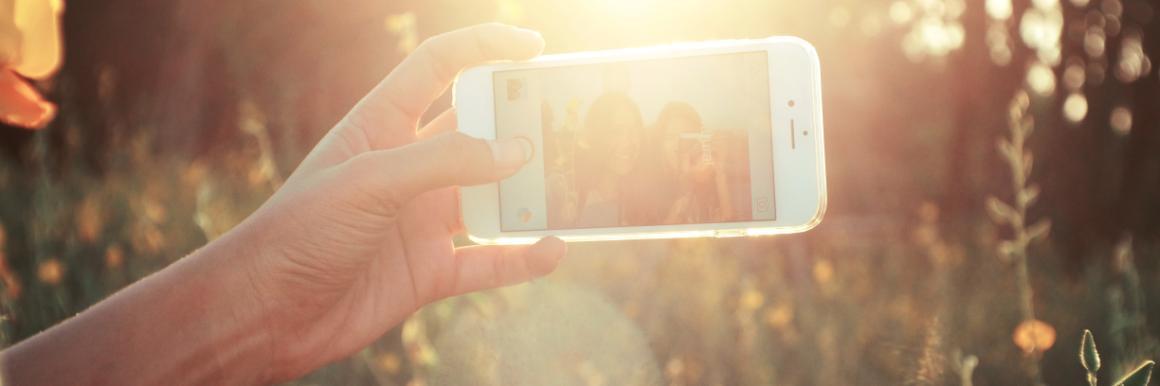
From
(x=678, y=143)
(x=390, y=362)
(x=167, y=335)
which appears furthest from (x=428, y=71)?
(x=390, y=362)

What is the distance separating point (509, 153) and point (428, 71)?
206 millimetres

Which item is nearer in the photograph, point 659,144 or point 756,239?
point 659,144

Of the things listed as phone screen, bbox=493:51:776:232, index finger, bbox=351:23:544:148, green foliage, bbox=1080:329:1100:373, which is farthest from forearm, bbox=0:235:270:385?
green foliage, bbox=1080:329:1100:373

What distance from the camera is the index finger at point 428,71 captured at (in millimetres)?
1561

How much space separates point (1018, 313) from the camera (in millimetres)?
2467

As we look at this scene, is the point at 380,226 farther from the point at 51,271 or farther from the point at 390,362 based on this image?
the point at 51,271

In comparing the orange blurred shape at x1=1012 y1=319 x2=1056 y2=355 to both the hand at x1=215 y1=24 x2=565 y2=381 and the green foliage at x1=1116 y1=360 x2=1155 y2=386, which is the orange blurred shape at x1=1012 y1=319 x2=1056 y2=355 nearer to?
the hand at x1=215 y1=24 x2=565 y2=381

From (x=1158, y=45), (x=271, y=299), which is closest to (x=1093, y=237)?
(x=1158, y=45)

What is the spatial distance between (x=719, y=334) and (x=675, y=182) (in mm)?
704

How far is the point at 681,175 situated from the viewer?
160 cm

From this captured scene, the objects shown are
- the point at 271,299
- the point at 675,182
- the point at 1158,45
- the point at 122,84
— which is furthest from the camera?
the point at 122,84

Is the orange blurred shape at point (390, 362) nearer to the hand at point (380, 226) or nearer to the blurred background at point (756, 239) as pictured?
the blurred background at point (756, 239)

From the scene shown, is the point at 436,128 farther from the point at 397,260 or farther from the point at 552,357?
the point at 552,357

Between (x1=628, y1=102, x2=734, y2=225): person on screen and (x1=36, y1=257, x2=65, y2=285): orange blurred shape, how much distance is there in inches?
55.2
